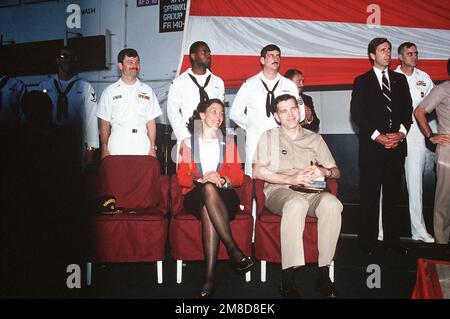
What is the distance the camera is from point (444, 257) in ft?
11.1

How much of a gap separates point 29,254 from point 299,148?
6.95ft

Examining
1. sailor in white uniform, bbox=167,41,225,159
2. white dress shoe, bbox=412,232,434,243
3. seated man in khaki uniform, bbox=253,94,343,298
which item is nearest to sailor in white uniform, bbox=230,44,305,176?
sailor in white uniform, bbox=167,41,225,159

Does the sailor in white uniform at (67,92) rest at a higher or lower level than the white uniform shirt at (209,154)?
higher

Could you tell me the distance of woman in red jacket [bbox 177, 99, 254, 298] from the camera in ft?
8.50

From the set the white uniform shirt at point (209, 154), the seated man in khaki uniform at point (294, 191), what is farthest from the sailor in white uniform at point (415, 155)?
the white uniform shirt at point (209, 154)

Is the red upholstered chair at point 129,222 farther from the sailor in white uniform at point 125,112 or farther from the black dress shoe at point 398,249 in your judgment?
the black dress shoe at point 398,249

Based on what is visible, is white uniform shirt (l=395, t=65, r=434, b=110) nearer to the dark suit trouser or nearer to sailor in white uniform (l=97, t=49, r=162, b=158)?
the dark suit trouser

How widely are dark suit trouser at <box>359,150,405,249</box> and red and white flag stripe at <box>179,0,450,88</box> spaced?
5.65 ft

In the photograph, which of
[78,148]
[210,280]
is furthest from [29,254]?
[210,280]

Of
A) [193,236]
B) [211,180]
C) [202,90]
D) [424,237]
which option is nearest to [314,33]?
[202,90]

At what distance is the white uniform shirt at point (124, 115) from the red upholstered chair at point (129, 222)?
47 centimetres

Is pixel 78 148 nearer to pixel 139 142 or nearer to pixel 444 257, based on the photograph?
pixel 139 142

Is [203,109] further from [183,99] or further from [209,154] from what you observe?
[183,99]

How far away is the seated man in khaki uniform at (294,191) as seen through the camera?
254cm
